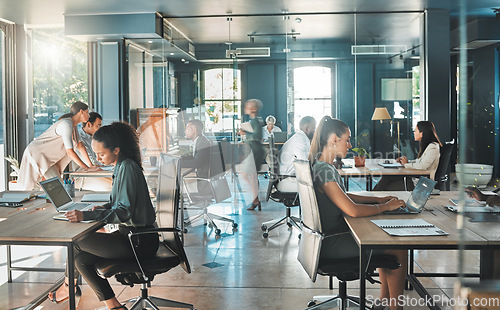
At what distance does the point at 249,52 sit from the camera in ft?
25.5

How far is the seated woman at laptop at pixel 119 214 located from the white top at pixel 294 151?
2744mm

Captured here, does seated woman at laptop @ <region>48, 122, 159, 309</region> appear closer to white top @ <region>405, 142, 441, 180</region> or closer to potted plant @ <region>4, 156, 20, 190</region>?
potted plant @ <region>4, 156, 20, 190</region>

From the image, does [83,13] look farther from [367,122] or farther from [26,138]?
[367,122]

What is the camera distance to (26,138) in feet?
27.1

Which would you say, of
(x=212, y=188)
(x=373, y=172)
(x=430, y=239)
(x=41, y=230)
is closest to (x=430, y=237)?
(x=430, y=239)

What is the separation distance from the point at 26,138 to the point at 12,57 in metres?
1.31

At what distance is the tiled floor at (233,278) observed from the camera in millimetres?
3654

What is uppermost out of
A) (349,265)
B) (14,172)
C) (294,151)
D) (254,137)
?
(254,137)

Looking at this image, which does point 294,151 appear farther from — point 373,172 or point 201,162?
point 201,162

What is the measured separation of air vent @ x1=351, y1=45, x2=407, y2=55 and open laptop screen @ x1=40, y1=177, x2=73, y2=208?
560 centimetres

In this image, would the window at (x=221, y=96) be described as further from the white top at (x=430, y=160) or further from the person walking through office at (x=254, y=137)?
the white top at (x=430, y=160)

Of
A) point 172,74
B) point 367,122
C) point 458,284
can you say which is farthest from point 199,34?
point 458,284

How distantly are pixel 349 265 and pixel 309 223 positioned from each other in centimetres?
33

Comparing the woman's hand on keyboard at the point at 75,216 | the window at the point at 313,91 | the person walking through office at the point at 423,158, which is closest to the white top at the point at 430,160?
the person walking through office at the point at 423,158
